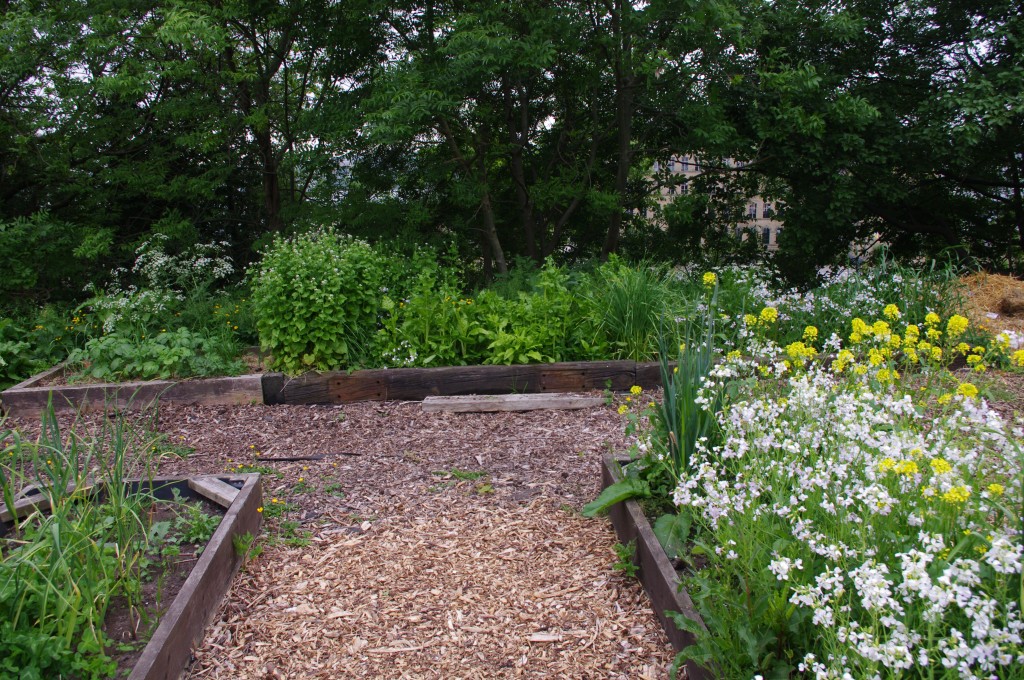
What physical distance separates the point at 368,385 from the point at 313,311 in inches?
24.9

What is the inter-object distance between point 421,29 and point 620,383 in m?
4.14

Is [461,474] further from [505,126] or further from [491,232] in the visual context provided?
[505,126]

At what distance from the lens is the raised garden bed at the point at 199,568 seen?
2.23 metres

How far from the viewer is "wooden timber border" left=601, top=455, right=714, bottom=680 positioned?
227 centimetres

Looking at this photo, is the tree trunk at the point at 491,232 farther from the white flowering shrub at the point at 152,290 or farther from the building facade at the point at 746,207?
the white flowering shrub at the point at 152,290

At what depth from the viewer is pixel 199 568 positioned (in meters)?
2.63

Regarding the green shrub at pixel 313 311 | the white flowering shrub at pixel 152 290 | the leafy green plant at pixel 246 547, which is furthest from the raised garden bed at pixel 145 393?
the leafy green plant at pixel 246 547

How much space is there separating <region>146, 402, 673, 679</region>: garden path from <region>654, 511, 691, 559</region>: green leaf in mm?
221

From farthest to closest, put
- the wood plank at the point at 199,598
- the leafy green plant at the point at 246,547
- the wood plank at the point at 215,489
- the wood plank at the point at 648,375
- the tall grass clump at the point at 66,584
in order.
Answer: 1. the wood plank at the point at 648,375
2. the wood plank at the point at 215,489
3. the leafy green plant at the point at 246,547
4. the wood plank at the point at 199,598
5. the tall grass clump at the point at 66,584

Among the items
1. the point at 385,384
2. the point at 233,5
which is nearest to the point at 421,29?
the point at 233,5

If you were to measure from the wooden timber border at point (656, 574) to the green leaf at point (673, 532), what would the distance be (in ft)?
0.09

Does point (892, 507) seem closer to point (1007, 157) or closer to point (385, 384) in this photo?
point (385, 384)

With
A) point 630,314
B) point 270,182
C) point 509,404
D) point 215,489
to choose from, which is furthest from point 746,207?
point 215,489

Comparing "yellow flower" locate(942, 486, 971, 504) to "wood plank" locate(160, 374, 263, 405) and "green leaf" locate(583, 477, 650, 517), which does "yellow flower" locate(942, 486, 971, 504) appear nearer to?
"green leaf" locate(583, 477, 650, 517)
